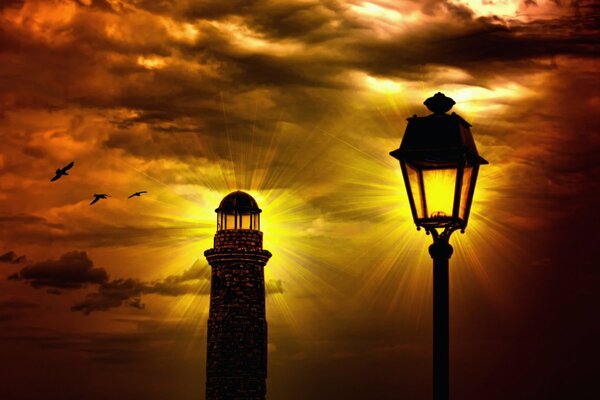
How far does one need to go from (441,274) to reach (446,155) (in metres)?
1.19

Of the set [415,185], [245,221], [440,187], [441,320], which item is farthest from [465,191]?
[245,221]

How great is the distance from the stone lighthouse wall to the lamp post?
37134mm

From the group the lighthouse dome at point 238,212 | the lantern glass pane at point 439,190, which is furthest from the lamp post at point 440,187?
the lighthouse dome at point 238,212

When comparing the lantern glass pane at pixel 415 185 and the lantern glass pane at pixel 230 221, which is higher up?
the lantern glass pane at pixel 230 221

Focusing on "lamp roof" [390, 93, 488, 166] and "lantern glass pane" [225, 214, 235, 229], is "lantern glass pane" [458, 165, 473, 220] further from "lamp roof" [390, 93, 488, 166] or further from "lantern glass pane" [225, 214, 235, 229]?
"lantern glass pane" [225, 214, 235, 229]

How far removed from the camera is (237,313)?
49562 millimetres

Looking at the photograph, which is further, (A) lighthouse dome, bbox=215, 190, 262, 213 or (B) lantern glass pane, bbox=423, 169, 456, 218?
(A) lighthouse dome, bbox=215, 190, 262, 213

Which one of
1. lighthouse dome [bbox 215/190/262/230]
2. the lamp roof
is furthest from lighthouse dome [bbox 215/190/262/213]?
the lamp roof

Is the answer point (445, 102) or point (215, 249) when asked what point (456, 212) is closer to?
point (445, 102)

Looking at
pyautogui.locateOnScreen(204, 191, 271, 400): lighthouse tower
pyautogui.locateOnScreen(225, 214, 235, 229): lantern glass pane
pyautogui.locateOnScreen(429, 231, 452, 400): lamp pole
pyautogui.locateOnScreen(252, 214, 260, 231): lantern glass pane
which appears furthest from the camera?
pyautogui.locateOnScreen(252, 214, 260, 231): lantern glass pane

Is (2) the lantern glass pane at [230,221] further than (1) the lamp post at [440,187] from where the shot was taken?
Yes

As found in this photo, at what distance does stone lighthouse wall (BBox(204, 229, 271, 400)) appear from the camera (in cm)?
4912

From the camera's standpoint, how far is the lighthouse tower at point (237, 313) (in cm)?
4912

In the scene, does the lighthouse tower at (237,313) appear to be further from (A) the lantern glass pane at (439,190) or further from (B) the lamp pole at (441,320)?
(A) the lantern glass pane at (439,190)
